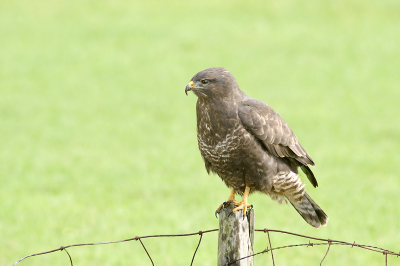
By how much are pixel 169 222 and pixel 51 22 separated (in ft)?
55.3

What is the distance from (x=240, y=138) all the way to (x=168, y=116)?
10.3 m

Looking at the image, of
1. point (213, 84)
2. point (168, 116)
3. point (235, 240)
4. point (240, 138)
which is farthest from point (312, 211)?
point (168, 116)

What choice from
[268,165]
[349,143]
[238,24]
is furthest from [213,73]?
[238,24]

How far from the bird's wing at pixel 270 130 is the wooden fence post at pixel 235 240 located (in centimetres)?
107

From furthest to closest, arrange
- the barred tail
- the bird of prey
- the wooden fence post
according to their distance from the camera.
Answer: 1. the barred tail
2. the bird of prey
3. the wooden fence post

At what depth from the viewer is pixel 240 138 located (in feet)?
14.8

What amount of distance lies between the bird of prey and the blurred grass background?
297 centimetres

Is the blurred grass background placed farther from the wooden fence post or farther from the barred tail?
the wooden fence post

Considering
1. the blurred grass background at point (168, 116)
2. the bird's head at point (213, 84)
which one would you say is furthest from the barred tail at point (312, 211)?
the blurred grass background at point (168, 116)

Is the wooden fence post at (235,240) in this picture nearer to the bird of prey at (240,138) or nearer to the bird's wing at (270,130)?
the bird of prey at (240,138)

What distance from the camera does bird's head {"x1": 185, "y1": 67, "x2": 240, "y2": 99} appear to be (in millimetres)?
4527

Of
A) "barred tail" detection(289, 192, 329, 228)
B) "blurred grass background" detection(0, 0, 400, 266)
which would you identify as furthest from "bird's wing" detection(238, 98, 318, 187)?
"blurred grass background" detection(0, 0, 400, 266)

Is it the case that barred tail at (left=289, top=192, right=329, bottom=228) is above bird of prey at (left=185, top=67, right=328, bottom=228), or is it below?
below

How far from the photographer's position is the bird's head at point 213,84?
14.9 ft
